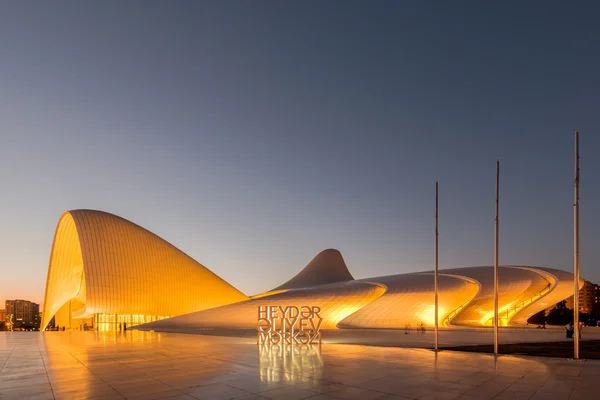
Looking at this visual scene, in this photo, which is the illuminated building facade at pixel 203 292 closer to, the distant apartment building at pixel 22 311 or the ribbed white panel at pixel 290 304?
the ribbed white panel at pixel 290 304

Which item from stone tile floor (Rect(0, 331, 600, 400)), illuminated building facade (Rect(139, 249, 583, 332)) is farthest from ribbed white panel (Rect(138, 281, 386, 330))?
stone tile floor (Rect(0, 331, 600, 400))

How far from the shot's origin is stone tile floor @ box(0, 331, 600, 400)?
7984 millimetres

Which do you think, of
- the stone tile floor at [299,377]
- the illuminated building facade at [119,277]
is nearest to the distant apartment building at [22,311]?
the illuminated building facade at [119,277]

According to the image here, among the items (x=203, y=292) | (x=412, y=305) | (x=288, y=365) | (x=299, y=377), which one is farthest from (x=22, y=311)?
(x=299, y=377)

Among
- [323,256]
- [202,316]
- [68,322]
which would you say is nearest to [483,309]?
[202,316]

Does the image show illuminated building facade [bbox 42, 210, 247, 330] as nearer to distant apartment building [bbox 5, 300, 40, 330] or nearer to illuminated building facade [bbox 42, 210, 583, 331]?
illuminated building facade [bbox 42, 210, 583, 331]

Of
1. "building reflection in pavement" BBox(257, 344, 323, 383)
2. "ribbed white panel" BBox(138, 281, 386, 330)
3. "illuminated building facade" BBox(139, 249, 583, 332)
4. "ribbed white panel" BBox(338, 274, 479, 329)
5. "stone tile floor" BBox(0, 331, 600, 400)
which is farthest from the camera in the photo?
"ribbed white panel" BBox(138, 281, 386, 330)

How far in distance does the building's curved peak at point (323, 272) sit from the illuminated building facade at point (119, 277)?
9.13 metres

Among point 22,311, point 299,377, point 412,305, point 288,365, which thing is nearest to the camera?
point 299,377

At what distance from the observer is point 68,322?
175ft

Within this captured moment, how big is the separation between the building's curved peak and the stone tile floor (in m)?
42.1

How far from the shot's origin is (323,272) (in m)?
58.3

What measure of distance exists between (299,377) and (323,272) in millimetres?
49054

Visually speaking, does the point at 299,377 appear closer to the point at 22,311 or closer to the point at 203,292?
the point at 203,292
